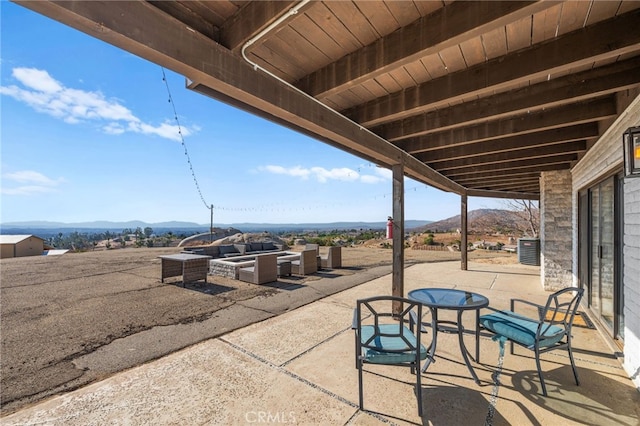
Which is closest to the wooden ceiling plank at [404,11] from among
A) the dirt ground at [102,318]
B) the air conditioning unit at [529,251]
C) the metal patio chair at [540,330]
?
the metal patio chair at [540,330]

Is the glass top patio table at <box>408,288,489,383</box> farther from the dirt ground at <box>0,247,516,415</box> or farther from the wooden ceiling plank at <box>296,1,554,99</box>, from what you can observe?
the dirt ground at <box>0,247,516,415</box>

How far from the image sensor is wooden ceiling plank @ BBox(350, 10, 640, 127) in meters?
1.69

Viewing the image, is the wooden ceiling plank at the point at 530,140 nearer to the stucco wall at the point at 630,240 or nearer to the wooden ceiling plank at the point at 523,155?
the stucco wall at the point at 630,240

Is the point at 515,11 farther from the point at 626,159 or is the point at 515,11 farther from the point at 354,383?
the point at 354,383

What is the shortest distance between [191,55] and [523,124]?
3597 mm

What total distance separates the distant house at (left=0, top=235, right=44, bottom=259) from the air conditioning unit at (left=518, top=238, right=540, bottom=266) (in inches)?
839

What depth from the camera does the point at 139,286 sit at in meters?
6.02

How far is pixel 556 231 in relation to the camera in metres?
5.77

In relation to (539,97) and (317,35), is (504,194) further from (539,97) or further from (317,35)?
(317,35)

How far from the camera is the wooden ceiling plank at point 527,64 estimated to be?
5.56 feet

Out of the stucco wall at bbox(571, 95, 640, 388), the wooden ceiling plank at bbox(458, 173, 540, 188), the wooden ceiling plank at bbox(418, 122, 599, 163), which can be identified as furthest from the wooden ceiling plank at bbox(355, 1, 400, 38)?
the wooden ceiling plank at bbox(458, 173, 540, 188)

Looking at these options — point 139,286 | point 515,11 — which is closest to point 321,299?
point 139,286

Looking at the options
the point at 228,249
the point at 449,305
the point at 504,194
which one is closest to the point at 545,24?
the point at 449,305

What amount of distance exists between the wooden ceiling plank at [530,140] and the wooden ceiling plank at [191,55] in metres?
2.54
